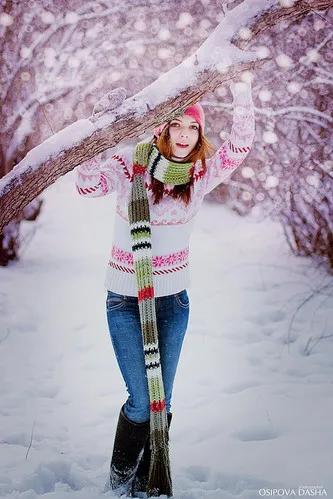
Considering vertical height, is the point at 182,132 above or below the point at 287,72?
below

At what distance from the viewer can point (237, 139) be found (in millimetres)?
2170

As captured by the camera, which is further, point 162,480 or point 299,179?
point 299,179

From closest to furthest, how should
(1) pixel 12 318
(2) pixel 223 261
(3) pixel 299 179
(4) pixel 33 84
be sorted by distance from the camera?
(1) pixel 12 318
(3) pixel 299 179
(4) pixel 33 84
(2) pixel 223 261

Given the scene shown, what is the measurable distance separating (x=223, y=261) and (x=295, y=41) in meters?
2.54

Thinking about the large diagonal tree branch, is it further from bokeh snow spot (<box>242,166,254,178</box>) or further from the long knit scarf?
bokeh snow spot (<box>242,166,254,178</box>)

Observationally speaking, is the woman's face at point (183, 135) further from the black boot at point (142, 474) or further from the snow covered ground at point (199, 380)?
the snow covered ground at point (199, 380)

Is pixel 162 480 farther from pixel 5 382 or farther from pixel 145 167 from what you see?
pixel 5 382

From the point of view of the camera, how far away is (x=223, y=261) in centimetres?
627

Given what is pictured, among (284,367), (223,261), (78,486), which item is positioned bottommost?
(78,486)

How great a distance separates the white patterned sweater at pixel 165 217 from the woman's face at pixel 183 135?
13cm

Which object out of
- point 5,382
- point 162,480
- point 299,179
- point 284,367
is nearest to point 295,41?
point 299,179

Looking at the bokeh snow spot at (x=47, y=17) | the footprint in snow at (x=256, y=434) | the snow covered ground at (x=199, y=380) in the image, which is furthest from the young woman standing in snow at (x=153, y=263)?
the bokeh snow spot at (x=47, y=17)

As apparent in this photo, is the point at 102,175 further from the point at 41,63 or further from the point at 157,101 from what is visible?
the point at 41,63

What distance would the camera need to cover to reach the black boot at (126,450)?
2229 millimetres
